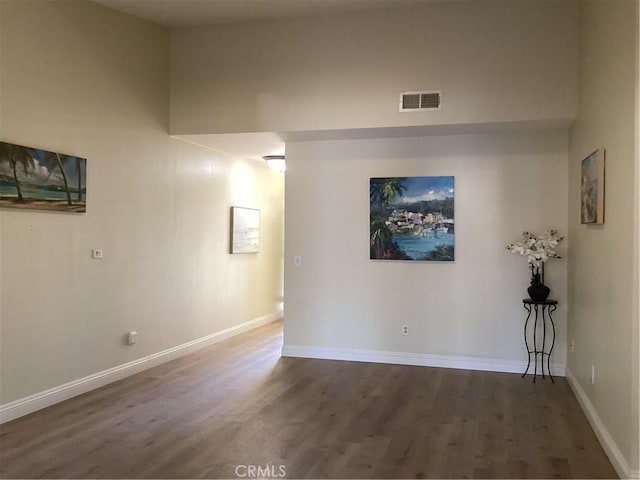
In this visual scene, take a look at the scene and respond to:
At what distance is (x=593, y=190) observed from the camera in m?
3.64

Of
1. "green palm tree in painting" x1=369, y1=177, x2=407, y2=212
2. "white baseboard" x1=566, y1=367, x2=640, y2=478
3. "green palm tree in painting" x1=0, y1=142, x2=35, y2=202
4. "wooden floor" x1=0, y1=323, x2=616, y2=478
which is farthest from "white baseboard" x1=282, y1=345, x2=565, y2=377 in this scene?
"green palm tree in painting" x1=0, y1=142, x2=35, y2=202

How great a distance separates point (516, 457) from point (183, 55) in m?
4.73

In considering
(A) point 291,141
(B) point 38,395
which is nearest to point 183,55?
(A) point 291,141

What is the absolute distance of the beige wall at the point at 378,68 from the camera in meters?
4.50

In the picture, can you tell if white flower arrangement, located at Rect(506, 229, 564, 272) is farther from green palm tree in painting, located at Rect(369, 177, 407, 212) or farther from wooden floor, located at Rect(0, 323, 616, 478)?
green palm tree in painting, located at Rect(369, 177, 407, 212)

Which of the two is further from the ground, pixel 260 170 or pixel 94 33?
pixel 94 33

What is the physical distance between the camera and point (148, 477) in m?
2.79

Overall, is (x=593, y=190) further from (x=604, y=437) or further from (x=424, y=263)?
(x=424, y=263)

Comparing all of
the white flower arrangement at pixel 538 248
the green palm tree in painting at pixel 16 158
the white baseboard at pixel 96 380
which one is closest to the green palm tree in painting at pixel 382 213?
the white flower arrangement at pixel 538 248

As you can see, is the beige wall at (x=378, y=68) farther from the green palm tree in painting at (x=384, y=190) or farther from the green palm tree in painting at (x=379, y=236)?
the green palm tree in painting at (x=379, y=236)

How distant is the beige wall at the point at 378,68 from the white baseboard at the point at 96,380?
2.36m

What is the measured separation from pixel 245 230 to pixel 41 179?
333 cm

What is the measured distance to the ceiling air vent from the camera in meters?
4.70

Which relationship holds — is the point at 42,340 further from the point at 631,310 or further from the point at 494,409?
the point at 631,310
